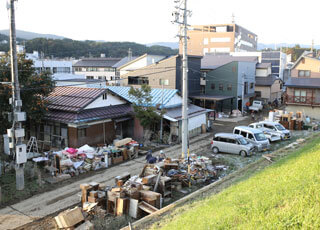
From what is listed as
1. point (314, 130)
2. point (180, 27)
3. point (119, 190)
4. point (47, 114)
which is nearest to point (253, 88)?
point (314, 130)

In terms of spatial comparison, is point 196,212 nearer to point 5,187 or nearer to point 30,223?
point 30,223

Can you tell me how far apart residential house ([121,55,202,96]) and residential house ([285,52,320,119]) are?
1245cm

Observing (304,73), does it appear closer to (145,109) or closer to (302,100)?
(302,100)

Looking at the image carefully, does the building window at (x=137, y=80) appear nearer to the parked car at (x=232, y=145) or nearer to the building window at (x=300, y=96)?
the building window at (x=300, y=96)

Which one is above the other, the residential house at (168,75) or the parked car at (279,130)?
the residential house at (168,75)

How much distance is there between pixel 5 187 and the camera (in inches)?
595

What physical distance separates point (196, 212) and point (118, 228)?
10.6ft

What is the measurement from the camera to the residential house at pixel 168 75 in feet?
128

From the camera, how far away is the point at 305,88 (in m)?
37.1

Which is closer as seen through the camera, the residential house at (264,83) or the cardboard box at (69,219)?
the cardboard box at (69,219)

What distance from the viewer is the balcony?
36466mm

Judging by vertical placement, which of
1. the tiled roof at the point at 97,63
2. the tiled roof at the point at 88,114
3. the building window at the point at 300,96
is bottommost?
the tiled roof at the point at 88,114

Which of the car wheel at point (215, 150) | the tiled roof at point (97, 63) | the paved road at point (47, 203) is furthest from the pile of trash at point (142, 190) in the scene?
the tiled roof at point (97, 63)

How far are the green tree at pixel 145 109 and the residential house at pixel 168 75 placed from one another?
1342 centimetres
